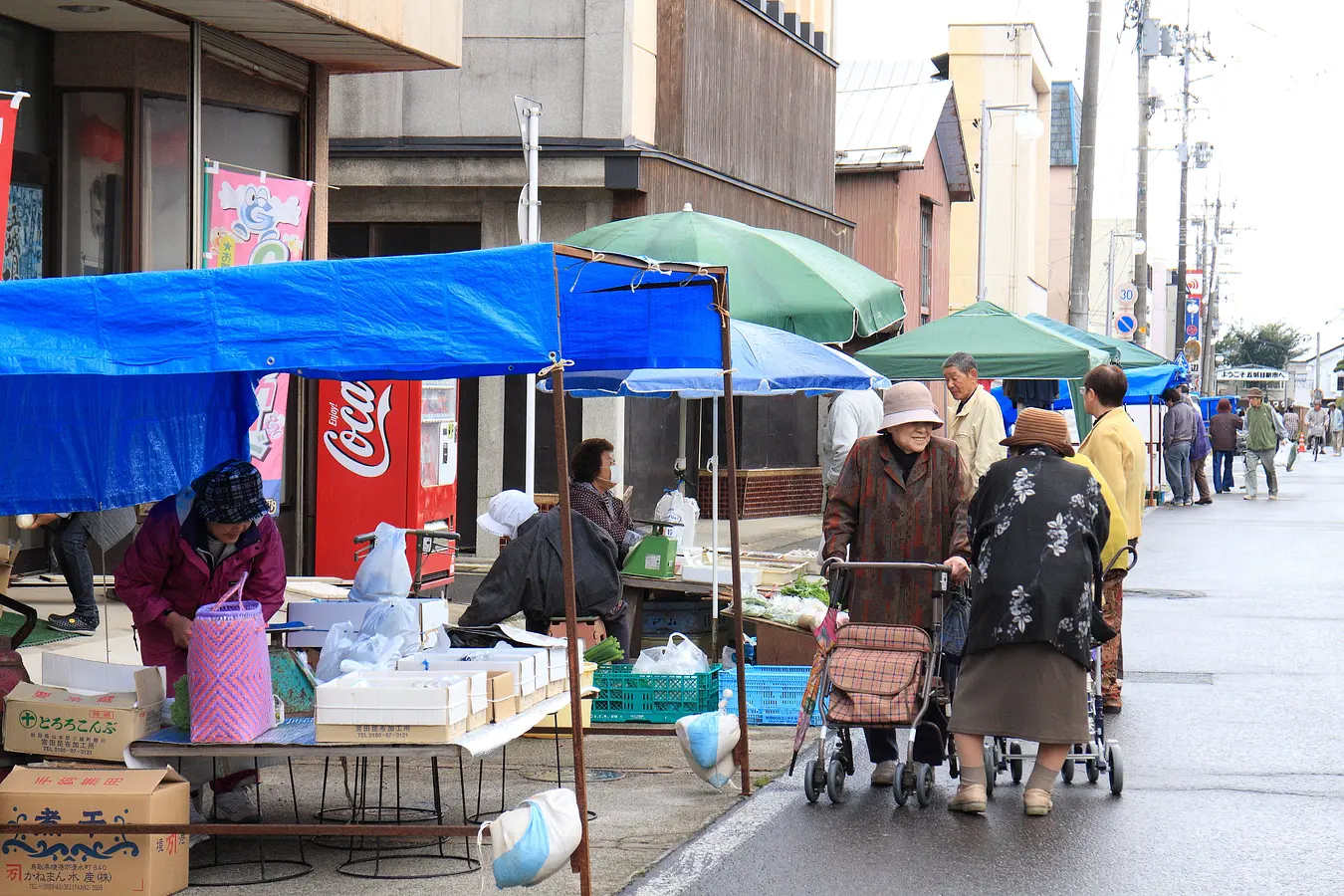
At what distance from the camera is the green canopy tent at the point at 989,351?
1446 centimetres

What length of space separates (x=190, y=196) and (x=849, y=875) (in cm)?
717

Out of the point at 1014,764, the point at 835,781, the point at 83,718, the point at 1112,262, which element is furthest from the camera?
the point at 1112,262

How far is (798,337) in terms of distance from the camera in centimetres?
1110

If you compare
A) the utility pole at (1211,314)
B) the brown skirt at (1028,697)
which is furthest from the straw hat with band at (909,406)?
the utility pole at (1211,314)

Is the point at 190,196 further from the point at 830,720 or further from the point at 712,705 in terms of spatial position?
the point at 830,720

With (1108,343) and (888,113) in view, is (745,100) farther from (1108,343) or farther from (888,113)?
(888,113)

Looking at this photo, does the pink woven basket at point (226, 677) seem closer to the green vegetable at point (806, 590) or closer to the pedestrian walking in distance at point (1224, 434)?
the green vegetable at point (806, 590)

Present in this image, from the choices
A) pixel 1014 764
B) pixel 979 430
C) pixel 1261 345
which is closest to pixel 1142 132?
pixel 979 430

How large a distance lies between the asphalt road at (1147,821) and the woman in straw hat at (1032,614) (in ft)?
1.24

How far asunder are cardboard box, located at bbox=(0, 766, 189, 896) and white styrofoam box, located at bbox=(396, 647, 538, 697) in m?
1.08

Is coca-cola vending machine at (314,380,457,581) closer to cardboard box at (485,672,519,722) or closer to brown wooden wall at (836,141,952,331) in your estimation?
cardboard box at (485,672,519,722)

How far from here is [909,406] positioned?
7.46 meters

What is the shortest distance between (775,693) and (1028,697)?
2624 mm

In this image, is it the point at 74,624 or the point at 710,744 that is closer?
the point at 710,744
